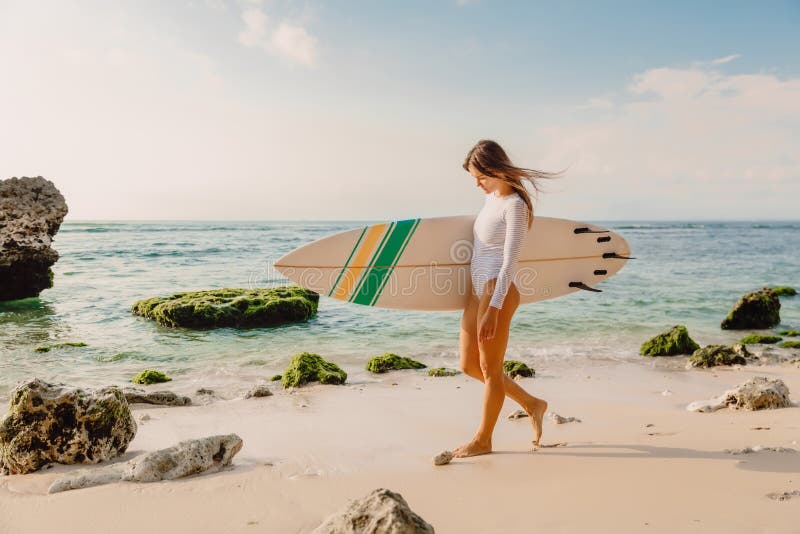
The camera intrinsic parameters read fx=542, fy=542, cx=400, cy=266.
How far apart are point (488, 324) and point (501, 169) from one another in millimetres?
964

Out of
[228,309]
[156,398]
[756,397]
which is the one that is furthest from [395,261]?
[228,309]

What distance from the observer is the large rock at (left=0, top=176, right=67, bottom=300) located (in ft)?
40.3

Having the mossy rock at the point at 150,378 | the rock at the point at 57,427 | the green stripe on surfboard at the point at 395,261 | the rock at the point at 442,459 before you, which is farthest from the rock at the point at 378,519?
the mossy rock at the point at 150,378

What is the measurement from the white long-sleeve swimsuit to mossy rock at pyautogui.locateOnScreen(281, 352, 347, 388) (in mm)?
3084

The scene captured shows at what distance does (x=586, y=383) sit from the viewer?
20.1ft

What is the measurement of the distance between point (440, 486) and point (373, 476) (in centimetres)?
42

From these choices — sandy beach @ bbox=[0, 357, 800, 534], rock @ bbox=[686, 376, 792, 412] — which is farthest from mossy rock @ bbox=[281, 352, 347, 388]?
rock @ bbox=[686, 376, 792, 412]

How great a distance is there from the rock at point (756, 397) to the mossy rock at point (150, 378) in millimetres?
5822

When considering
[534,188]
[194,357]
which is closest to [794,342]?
[534,188]

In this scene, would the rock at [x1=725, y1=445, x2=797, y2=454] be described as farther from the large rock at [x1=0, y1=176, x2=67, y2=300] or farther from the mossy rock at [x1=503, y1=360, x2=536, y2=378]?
the large rock at [x1=0, y1=176, x2=67, y2=300]

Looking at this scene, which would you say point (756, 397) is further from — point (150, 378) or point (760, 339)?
point (150, 378)

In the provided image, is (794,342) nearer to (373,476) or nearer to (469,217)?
(469,217)

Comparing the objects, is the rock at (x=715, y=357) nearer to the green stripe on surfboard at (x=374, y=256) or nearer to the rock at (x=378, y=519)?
the green stripe on surfboard at (x=374, y=256)

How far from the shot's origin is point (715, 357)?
7.09 meters
